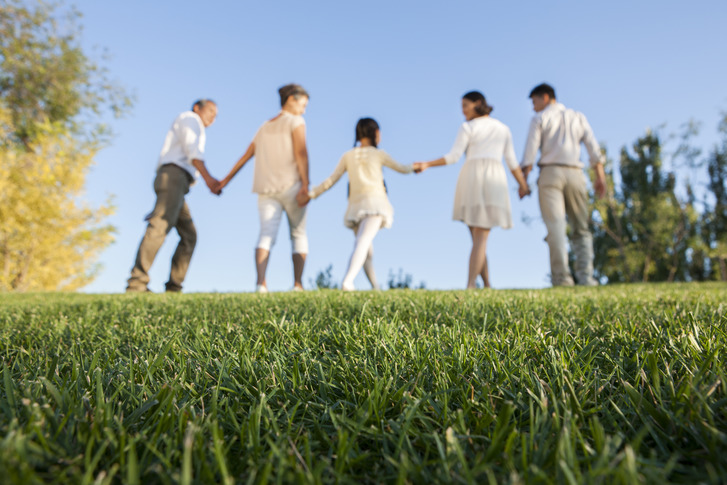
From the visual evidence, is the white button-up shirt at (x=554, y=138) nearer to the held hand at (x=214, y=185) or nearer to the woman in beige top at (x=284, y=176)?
the woman in beige top at (x=284, y=176)

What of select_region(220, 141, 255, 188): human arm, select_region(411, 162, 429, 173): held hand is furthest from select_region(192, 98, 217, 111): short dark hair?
select_region(411, 162, 429, 173): held hand

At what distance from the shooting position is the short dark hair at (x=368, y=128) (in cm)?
644

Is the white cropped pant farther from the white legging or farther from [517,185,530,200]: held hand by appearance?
[517,185,530,200]: held hand

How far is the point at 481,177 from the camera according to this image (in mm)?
6684

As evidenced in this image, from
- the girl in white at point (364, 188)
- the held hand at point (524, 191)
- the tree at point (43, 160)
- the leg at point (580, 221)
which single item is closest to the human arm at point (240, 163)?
the girl in white at point (364, 188)

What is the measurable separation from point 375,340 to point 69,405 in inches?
39.2

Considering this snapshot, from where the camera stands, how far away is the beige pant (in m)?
7.34

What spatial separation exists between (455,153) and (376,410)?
5.82 m

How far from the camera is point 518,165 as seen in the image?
695cm

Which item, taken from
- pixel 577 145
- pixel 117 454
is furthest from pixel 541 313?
pixel 577 145

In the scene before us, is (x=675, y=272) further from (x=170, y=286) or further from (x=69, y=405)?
(x=69, y=405)

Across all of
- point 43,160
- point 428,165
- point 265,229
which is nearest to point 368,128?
point 428,165

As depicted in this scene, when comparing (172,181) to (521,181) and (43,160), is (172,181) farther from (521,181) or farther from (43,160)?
(43,160)

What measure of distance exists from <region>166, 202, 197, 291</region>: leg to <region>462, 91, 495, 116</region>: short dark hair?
4.75 metres
